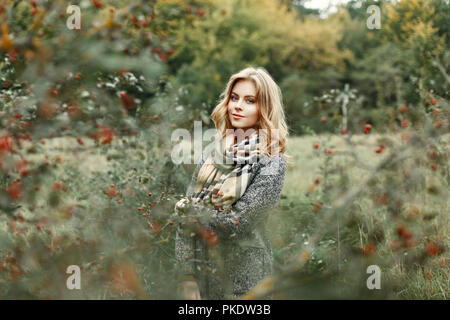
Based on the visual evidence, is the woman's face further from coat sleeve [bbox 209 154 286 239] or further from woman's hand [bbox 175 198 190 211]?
woman's hand [bbox 175 198 190 211]

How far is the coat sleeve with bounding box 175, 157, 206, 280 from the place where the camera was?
151 cm

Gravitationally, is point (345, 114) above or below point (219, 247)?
above

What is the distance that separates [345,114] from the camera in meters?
3.78

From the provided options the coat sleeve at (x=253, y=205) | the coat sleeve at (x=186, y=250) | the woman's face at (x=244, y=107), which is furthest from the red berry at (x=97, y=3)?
the woman's face at (x=244, y=107)

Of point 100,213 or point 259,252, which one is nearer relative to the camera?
point 100,213

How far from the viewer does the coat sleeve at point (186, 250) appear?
1.51 m

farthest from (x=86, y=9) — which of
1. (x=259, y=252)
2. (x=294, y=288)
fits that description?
(x=259, y=252)

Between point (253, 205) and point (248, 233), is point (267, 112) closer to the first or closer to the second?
point (253, 205)

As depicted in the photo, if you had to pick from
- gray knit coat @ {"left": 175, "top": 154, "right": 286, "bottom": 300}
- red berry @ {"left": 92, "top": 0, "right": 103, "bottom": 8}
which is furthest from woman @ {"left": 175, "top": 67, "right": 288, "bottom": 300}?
red berry @ {"left": 92, "top": 0, "right": 103, "bottom": 8}

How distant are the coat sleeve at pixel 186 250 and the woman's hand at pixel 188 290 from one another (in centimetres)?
2

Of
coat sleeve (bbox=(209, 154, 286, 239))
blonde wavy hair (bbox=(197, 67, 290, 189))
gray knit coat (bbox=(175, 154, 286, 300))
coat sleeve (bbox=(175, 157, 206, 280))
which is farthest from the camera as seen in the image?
blonde wavy hair (bbox=(197, 67, 290, 189))

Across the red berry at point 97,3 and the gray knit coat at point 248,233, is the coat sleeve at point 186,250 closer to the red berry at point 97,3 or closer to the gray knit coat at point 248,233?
the gray knit coat at point 248,233

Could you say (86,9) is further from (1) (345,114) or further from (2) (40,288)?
(1) (345,114)
